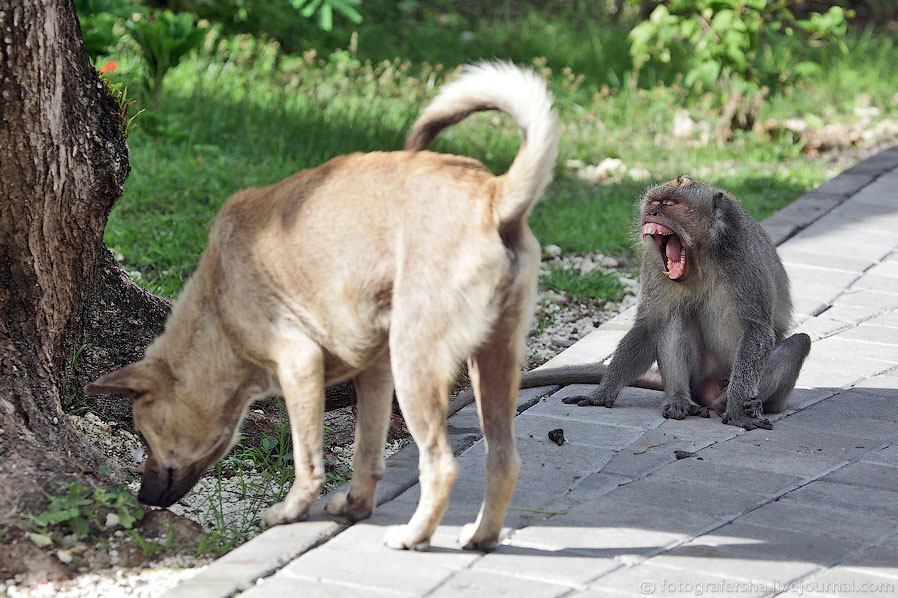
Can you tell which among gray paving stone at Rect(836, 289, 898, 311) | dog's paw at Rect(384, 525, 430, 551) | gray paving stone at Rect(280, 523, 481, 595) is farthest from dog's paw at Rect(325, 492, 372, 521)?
gray paving stone at Rect(836, 289, 898, 311)

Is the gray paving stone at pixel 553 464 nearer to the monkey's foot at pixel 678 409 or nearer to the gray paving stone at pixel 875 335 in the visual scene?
the monkey's foot at pixel 678 409

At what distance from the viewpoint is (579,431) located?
485cm

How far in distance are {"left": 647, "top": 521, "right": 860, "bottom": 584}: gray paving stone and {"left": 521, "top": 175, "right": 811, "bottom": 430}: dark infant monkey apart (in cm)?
119

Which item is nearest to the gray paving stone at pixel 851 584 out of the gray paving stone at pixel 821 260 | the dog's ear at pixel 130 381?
the dog's ear at pixel 130 381

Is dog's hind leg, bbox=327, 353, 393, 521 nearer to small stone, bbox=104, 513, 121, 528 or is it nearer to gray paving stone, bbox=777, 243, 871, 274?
small stone, bbox=104, 513, 121, 528

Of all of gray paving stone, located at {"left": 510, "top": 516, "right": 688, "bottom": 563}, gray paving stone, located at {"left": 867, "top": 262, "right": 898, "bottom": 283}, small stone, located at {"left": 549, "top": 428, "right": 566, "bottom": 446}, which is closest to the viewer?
gray paving stone, located at {"left": 510, "top": 516, "right": 688, "bottom": 563}

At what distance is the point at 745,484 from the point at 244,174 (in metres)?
4.69

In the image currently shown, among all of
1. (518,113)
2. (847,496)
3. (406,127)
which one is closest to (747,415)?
(847,496)

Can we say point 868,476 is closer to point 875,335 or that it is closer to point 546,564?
point 546,564

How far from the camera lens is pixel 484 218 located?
3387 millimetres

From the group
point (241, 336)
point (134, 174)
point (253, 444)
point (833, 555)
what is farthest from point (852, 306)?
point (134, 174)

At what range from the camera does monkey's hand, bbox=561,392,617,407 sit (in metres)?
5.19

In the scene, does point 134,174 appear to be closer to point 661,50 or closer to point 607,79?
point 661,50

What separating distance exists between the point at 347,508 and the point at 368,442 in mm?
233
